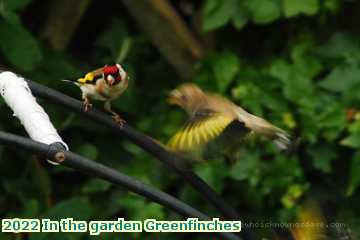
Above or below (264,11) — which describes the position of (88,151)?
below

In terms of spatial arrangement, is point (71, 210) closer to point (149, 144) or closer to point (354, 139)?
point (354, 139)

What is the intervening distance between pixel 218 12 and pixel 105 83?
0.90 m

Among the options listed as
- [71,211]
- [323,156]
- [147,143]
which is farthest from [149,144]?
[323,156]

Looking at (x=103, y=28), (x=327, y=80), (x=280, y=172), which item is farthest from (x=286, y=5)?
(x=103, y=28)

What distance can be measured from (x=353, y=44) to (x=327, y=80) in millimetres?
148

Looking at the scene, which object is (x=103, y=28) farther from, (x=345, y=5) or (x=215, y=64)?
(x=345, y=5)

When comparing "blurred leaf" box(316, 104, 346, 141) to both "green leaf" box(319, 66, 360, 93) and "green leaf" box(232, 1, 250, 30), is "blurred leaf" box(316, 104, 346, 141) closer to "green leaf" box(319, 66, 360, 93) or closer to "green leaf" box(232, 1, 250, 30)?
"green leaf" box(319, 66, 360, 93)

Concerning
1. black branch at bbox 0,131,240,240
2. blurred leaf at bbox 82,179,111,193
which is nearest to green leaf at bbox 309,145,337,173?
blurred leaf at bbox 82,179,111,193

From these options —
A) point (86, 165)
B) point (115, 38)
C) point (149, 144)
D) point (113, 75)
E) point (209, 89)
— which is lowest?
point (86, 165)

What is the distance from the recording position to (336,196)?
7.33 feet

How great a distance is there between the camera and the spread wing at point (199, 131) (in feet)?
3.79

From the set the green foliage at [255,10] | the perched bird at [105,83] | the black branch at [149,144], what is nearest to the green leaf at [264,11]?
the green foliage at [255,10]

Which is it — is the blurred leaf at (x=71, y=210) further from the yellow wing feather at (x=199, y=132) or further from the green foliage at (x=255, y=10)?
the yellow wing feather at (x=199, y=132)

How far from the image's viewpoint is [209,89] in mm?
Result: 2236
